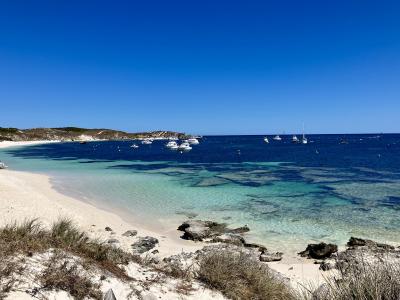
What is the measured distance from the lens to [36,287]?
247 inches

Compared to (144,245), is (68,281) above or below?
above

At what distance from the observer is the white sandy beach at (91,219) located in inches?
529

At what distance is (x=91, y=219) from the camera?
792 inches

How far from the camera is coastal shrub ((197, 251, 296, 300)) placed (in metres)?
7.61

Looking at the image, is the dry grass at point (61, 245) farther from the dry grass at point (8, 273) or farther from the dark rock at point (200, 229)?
the dark rock at point (200, 229)

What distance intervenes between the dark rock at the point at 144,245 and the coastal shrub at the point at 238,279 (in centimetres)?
636

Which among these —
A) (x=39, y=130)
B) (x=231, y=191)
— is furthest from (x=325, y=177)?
(x=39, y=130)

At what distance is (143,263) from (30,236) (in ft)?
8.26

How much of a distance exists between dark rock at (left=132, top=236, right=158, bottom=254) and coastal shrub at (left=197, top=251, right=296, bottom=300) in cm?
636

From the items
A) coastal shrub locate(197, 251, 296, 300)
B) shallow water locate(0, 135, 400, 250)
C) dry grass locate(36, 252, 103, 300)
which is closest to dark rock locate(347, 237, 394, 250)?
shallow water locate(0, 135, 400, 250)

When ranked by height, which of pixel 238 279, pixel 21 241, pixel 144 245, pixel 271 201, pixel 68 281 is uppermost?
pixel 21 241

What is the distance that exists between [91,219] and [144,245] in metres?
6.31

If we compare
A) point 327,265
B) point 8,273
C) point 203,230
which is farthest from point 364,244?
point 8,273

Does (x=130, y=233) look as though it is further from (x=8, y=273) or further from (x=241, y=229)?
(x=8, y=273)
